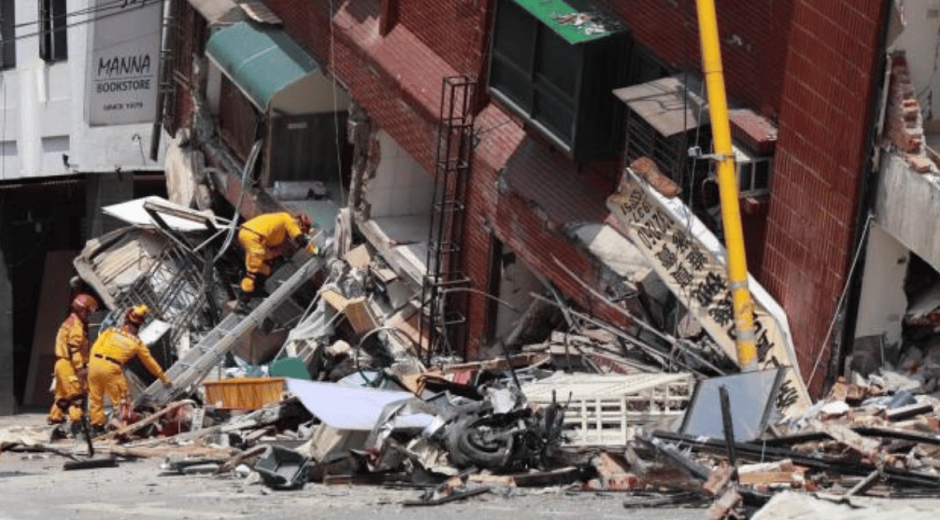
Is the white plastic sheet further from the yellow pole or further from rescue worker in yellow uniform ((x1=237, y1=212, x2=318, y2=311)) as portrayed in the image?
rescue worker in yellow uniform ((x1=237, y1=212, x2=318, y2=311))

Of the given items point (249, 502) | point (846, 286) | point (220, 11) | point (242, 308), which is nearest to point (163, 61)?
point (220, 11)

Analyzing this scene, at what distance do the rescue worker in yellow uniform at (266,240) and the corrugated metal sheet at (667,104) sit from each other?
17.2 ft

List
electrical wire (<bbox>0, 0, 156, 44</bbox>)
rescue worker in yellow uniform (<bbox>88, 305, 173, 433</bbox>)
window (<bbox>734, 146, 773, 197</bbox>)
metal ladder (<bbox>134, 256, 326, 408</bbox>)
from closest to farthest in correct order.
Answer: window (<bbox>734, 146, 773, 197</bbox>), rescue worker in yellow uniform (<bbox>88, 305, 173, 433</bbox>), metal ladder (<bbox>134, 256, 326, 408</bbox>), electrical wire (<bbox>0, 0, 156, 44</bbox>)

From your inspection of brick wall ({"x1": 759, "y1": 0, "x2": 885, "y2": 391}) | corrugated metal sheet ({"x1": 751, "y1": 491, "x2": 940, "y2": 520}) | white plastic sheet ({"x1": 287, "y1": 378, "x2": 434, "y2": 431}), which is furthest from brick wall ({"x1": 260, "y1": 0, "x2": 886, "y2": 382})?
corrugated metal sheet ({"x1": 751, "y1": 491, "x2": 940, "y2": 520})

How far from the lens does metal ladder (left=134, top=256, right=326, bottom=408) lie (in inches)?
886

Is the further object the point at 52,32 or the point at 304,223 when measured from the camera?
the point at 52,32

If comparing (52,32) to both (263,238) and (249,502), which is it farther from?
(249,502)

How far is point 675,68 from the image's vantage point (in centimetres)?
1934

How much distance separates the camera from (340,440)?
53.0ft

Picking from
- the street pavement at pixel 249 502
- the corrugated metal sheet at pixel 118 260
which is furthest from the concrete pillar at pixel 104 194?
the street pavement at pixel 249 502

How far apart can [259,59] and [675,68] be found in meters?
6.73

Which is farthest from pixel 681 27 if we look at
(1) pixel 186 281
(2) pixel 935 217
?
(1) pixel 186 281

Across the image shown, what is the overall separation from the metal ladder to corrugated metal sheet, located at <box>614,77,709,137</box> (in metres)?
5.32

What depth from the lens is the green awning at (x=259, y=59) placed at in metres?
24.2
